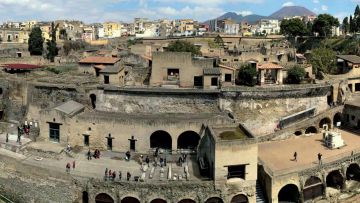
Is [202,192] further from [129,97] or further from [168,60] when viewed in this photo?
[168,60]

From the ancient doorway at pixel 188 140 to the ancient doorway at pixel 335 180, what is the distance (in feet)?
39.2

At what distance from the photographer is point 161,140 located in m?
41.6

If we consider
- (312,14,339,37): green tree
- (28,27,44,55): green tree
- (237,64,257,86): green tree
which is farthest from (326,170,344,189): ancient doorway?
(28,27,44,55): green tree

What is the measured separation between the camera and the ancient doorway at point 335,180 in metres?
37.4

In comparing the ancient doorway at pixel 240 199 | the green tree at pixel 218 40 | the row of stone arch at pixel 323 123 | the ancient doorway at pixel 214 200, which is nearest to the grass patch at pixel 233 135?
the ancient doorway at pixel 240 199

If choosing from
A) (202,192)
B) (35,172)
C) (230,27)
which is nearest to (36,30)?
(35,172)

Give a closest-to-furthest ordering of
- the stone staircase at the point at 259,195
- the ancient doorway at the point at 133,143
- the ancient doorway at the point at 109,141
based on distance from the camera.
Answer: the stone staircase at the point at 259,195 → the ancient doorway at the point at 133,143 → the ancient doorway at the point at 109,141

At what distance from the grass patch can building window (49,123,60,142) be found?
1562 cm

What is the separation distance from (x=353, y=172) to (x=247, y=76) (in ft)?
55.6

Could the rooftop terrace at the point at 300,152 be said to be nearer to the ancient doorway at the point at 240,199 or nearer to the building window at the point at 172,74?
the ancient doorway at the point at 240,199

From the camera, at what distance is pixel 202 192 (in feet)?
108

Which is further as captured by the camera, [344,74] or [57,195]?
[344,74]

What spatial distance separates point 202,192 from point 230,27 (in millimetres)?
139604

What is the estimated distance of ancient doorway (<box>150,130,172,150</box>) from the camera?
41000 millimetres
